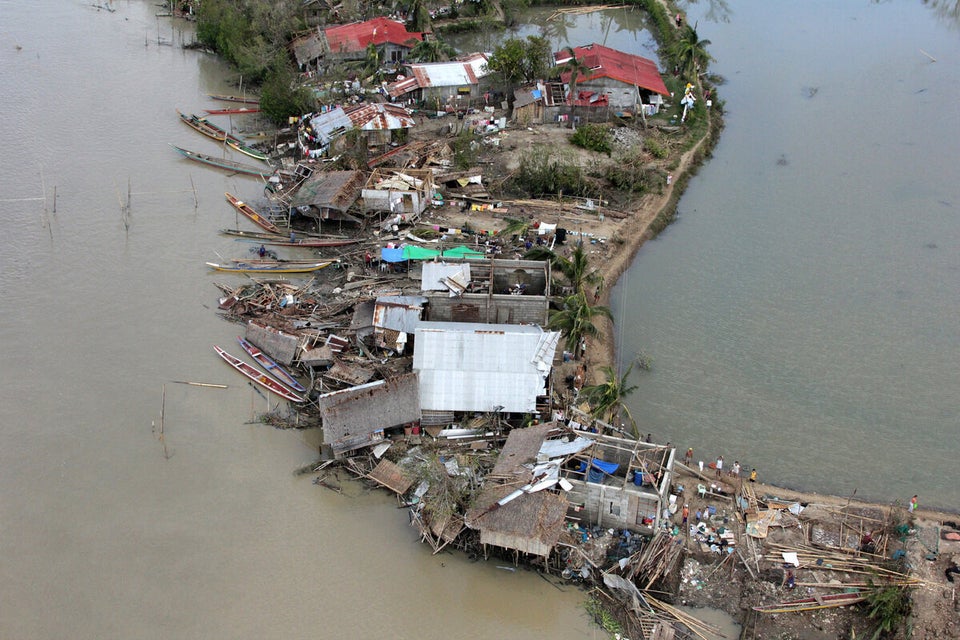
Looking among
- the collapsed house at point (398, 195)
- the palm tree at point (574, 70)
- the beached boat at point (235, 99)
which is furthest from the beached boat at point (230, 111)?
the palm tree at point (574, 70)

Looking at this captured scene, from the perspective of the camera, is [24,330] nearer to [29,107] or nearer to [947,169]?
[29,107]

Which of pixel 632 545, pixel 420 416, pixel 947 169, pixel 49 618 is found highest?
pixel 947 169

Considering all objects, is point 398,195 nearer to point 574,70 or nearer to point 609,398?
point 574,70

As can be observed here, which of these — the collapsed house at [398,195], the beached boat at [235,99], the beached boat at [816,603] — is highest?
the beached boat at [235,99]

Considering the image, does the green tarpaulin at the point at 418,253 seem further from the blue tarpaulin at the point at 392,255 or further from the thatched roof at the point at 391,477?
the thatched roof at the point at 391,477

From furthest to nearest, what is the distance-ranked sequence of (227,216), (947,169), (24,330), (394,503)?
(947,169) < (227,216) < (24,330) < (394,503)

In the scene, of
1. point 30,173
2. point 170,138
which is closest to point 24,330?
point 30,173
